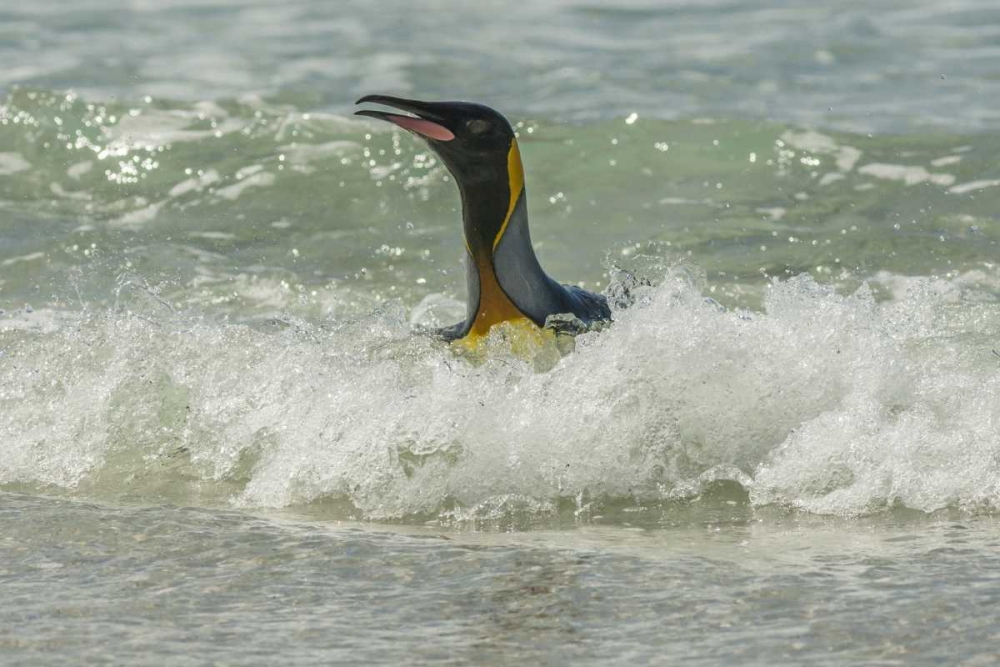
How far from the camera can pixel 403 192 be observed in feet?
33.1

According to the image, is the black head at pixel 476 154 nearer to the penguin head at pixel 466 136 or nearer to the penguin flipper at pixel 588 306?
the penguin head at pixel 466 136

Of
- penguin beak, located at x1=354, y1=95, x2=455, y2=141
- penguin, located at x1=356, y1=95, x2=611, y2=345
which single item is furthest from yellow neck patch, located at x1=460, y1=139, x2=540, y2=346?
penguin beak, located at x1=354, y1=95, x2=455, y2=141

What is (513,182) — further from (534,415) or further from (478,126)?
(534,415)

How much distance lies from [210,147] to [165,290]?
108 inches

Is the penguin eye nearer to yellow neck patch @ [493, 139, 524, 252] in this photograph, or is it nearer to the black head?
the black head

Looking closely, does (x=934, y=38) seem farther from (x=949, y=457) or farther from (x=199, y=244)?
(x=949, y=457)

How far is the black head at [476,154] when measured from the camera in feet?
17.3

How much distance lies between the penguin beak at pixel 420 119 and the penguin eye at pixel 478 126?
0.07 metres

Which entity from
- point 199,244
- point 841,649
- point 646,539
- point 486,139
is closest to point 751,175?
point 199,244

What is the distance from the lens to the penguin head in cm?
527

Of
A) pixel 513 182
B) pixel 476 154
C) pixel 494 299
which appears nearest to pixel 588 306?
pixel 494 299

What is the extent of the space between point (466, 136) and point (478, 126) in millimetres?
56

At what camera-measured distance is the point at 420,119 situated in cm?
523

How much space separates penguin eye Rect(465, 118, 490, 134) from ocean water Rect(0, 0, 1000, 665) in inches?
31.4
